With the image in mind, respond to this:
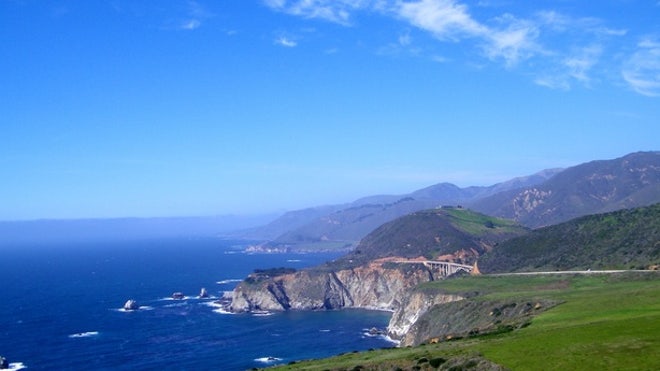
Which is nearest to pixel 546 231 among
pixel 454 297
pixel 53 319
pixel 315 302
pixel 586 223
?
pixel 586 223

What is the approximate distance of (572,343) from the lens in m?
54.6

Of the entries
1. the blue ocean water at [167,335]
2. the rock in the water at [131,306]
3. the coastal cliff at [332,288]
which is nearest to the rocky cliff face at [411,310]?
the blue ocean water at [167,335]

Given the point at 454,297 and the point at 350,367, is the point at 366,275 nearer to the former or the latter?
the point at 454,297

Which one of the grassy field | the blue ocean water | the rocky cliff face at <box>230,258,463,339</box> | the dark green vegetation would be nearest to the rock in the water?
the blue ocean water

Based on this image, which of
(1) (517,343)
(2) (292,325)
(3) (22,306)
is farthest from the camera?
(3) (22,306)

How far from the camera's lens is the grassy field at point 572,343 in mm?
48844

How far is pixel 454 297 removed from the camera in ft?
434

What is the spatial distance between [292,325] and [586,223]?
75709 mm

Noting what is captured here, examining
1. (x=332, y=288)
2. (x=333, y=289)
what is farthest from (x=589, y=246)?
(x=332, y=288)

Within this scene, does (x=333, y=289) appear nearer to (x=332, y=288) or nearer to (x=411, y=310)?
(x=332, y=288)

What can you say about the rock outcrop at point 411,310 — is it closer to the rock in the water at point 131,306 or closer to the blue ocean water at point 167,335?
the blue ocean water at point 167,335

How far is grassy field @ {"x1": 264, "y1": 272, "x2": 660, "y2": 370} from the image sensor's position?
48844 millimetres

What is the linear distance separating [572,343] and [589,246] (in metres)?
97.8

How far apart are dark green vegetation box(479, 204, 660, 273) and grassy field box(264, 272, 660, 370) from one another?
3100cm
